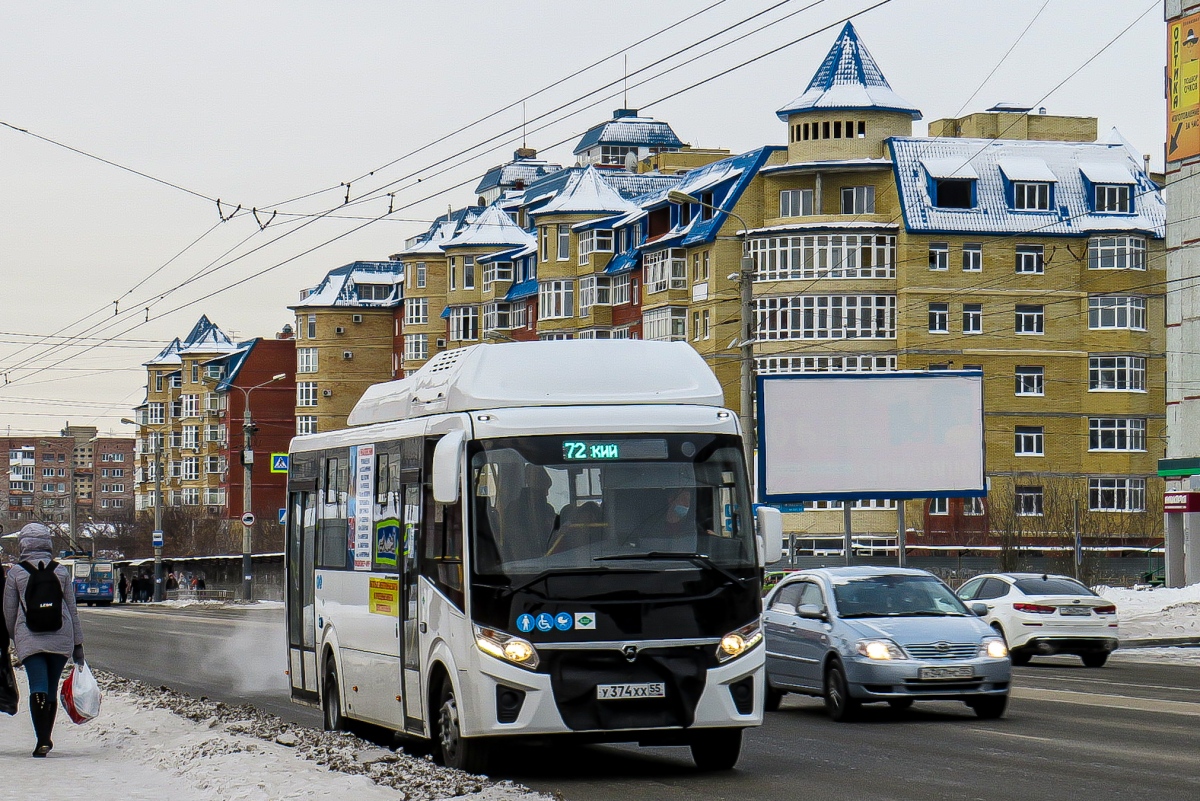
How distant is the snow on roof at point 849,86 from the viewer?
77.8 m

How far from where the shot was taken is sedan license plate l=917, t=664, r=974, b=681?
16703 mm

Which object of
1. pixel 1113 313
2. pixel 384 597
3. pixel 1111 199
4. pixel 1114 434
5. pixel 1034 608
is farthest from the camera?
pixel 1111 199

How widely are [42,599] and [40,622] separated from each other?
176mm

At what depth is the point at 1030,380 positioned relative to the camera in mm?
79062

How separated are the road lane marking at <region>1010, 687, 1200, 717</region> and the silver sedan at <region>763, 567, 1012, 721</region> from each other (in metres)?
1.63

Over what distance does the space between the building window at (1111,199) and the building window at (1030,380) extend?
23.2ft

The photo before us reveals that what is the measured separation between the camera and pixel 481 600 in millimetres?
12242

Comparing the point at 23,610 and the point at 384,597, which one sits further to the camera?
the point at 384,597

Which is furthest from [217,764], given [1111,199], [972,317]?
[1111,199]

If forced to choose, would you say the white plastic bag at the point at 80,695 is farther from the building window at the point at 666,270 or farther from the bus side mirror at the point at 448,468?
the building window at the point at 666,270

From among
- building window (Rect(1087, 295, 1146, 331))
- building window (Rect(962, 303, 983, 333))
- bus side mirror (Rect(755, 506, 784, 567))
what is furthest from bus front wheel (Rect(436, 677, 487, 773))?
building window (Rect(1087, 295, 1146, 331))

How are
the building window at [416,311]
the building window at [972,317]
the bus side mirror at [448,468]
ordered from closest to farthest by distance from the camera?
1. the bus side mirror at [448,468]
2. the building window at [972,317]
3. the building window at [416,311]

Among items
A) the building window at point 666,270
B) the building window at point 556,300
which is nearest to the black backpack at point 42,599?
the building window at point 666,270

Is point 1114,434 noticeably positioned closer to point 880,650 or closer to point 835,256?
point 835,256
